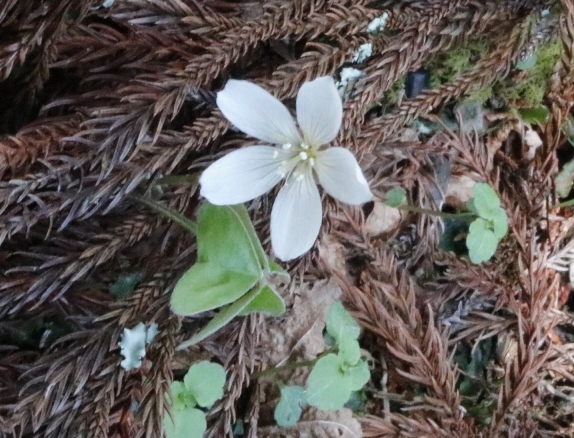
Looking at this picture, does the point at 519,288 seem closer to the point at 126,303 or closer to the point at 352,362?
the point at 352,362

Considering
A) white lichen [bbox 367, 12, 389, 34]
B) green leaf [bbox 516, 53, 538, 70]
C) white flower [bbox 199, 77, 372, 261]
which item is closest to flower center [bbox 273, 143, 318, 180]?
white flower [bbox 199, 77, 372, 261]

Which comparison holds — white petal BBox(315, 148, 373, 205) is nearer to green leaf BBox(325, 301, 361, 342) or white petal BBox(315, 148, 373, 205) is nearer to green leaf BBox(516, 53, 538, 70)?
green leaf BBox(325, 301, 361, 342)

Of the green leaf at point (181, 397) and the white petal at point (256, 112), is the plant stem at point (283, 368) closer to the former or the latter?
the green leaf at point (181, 397)

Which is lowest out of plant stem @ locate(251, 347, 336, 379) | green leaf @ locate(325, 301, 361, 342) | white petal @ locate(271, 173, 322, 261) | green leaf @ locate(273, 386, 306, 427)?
green leaf @ locate(273, 386, 306, 427)

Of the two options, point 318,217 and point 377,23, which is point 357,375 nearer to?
point 318,217

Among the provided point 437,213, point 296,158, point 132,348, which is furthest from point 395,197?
point 132,348

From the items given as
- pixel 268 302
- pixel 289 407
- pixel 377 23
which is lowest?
pixel 289 407
